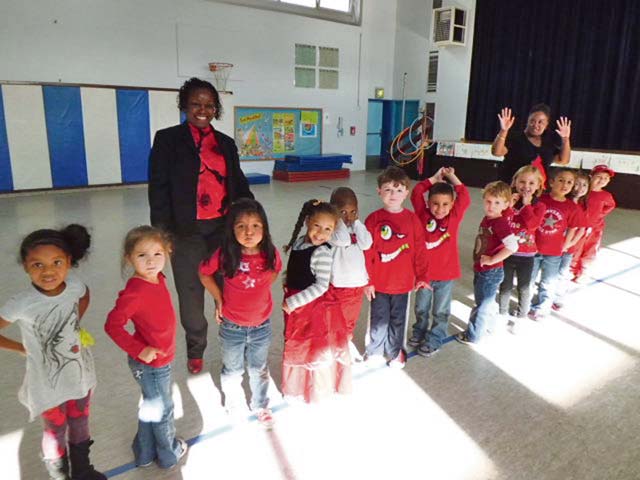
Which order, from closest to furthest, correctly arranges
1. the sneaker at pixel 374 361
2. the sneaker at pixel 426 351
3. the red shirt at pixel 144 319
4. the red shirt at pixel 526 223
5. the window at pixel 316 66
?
the red shirt at pixel 144 319 → the sneaker at pixel 374 361 → the sneaker at pixel 426 351 → the red shirt at pixel 526 223 → the window at pixel 316 66

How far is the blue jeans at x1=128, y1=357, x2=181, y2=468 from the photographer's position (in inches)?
72.1

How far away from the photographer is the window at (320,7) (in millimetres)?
11000

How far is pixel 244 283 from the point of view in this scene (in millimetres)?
2098

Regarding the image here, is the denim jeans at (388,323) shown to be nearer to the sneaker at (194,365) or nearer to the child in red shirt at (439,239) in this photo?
the child in red shirt at (439,239)

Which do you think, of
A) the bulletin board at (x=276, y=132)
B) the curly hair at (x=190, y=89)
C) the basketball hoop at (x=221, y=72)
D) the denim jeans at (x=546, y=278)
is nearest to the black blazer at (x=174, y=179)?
the curly hair at (x=190, y=89)

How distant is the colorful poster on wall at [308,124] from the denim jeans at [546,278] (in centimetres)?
928

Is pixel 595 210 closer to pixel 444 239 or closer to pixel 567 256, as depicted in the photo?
pixel 567 256

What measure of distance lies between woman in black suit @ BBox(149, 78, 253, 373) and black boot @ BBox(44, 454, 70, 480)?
0.97 meters

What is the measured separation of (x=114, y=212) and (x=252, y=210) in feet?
19.6

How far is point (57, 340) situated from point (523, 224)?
2754 mm

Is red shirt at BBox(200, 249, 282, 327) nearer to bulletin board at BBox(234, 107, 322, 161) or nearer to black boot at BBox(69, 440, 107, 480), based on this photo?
black boot at BBox(69, 440, 107, 480)

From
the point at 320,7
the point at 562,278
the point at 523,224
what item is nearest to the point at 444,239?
the point at 523,224

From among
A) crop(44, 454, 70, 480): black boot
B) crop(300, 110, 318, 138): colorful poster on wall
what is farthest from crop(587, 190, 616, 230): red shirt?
crop(300, 110, 318, 138): colorful poster on wall

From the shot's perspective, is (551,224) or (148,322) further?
(551,224)
